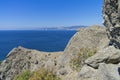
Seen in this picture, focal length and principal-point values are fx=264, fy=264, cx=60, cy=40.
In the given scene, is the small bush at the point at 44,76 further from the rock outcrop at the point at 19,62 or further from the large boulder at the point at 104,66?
the rock outcrop at the point at 19,62

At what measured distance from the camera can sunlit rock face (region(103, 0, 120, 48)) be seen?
51.7ft

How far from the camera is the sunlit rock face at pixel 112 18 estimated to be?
51.7ft

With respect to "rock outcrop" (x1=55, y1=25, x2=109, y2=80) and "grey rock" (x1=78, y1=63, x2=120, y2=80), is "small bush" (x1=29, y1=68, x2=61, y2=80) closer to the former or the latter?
"rock outcrop" (x1=55, y1=25, x2=109, y2=80)

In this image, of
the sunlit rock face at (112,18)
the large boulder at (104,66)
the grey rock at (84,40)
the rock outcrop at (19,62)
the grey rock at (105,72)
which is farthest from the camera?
the rock outcrop at (19,62)

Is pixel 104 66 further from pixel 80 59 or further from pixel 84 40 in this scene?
pixel 84 40

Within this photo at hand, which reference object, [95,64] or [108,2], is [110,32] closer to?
[108,2]

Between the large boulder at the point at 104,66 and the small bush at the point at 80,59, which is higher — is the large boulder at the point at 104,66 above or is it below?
above

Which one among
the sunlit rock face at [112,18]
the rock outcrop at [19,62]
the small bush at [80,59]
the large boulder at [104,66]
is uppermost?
the sunlit rock face at [112,18]

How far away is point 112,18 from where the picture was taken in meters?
16.2

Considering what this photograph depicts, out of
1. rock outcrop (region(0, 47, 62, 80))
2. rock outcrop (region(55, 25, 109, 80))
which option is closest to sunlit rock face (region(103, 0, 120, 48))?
rock outcrop (region(55, 25, 109, 80))

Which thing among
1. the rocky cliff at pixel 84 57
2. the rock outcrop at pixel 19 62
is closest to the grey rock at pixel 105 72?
the rocky cliff at pixel 84 57

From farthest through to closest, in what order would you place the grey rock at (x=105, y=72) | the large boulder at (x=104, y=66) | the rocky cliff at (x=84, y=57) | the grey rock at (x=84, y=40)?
the grey rock at (x=84, y=40) < the large boulder at (x=104, y=66) < the grey rock at (x=105, y=72) < the rocky cliff at (x=84, y=57)

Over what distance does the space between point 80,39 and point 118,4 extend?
23.7 metres

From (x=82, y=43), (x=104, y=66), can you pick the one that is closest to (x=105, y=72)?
(x=104, y=66)
